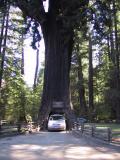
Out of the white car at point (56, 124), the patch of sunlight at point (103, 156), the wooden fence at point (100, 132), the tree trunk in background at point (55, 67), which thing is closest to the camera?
the patch of sunlight at point (103, 156)

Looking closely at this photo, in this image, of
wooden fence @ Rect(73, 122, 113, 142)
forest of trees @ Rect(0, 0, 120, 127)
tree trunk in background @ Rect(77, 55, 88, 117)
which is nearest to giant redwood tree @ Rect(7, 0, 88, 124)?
forest of trees @ Rect(0, 0, 120, 127)

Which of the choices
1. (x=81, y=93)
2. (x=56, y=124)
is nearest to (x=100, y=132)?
(x=56, y=124)

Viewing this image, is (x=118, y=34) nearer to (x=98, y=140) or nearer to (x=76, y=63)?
(x=76, y=63)

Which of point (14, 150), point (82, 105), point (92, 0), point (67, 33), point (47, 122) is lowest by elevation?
point (14, 150)

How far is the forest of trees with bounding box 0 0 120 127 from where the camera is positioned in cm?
4297

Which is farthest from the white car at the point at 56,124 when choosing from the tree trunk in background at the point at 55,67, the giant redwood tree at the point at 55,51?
the tree trunk in background at the point at 55,67

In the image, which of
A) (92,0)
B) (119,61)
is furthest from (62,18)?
(119,61)

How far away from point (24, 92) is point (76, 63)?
12768mm

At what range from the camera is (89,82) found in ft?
219

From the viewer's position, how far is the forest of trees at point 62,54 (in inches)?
1692

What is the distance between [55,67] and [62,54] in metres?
1.70

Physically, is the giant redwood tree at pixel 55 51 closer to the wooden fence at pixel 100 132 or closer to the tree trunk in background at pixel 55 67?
the tree trunk in background at pixel 55 67

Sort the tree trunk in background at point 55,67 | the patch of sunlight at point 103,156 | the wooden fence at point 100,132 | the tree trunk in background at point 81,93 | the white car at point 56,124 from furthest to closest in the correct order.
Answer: the tree trunk in background at point 81,93, the tree trunk in background at point 55,67, the white car at point 56,124, the wooden fence at point 100,132, the patch of sunlight at point 103,156

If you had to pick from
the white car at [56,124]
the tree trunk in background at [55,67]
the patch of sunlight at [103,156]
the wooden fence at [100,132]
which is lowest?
the patch of sunlight at [103,156]
